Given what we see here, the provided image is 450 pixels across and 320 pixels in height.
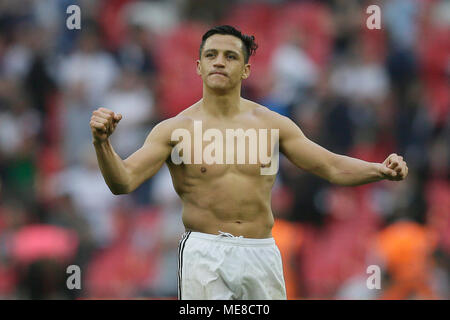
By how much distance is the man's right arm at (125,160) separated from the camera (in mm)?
4746

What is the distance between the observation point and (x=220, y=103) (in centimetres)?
531

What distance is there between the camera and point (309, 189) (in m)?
8.60

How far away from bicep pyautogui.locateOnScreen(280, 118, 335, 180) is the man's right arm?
2.33 feet

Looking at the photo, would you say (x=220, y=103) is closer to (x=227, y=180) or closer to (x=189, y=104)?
(x=227, y=180)

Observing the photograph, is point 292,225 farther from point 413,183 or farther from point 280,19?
point 280,19

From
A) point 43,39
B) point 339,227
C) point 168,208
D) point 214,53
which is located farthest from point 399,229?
point 43,39

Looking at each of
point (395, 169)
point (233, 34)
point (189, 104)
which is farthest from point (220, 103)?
point (189, 104)

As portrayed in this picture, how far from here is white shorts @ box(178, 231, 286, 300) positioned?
505cm

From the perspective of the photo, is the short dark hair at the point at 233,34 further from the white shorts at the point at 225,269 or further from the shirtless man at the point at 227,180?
the white shorts at the point at 225,269

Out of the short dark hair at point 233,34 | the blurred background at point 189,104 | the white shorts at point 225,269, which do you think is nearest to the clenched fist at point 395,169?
the white shorts at point 225,269

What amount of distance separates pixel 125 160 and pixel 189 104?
13.6ft

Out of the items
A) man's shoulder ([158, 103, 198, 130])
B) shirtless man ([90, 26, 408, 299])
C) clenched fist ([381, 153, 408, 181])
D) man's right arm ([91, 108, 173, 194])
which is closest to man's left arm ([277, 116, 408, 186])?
shirtless man ([90, 26, 408, 299])

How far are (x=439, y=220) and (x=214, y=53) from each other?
13.9 feet
